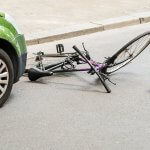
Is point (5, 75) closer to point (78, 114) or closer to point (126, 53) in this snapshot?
point (78, 114)

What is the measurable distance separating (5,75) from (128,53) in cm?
211

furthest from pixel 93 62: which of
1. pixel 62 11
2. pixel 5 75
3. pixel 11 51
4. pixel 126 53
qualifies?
pixel 62 11

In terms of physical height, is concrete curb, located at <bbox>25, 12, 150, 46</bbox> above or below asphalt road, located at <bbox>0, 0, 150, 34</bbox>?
below

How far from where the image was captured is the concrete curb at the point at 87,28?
9.38 meters

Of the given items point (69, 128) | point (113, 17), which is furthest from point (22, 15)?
point (69, 128)

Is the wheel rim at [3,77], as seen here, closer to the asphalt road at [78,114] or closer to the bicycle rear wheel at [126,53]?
the asphalt road at [78,114]

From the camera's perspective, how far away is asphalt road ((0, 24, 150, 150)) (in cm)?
473

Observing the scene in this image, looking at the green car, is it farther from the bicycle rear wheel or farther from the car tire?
the bicycle rear wheel

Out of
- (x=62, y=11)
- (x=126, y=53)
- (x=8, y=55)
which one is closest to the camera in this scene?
(x=8, y=55)

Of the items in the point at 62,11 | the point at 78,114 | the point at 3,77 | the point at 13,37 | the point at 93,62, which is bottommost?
the point at 78,114

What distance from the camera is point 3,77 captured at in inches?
220

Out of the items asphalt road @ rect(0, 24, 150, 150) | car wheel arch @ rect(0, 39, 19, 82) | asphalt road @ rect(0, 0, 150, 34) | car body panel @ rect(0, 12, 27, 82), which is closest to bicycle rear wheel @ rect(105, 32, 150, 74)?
asphalt road @ rect(0, 24, 150, 150)

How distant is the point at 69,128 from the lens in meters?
5.07

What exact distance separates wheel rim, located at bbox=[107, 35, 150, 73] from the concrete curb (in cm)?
260
